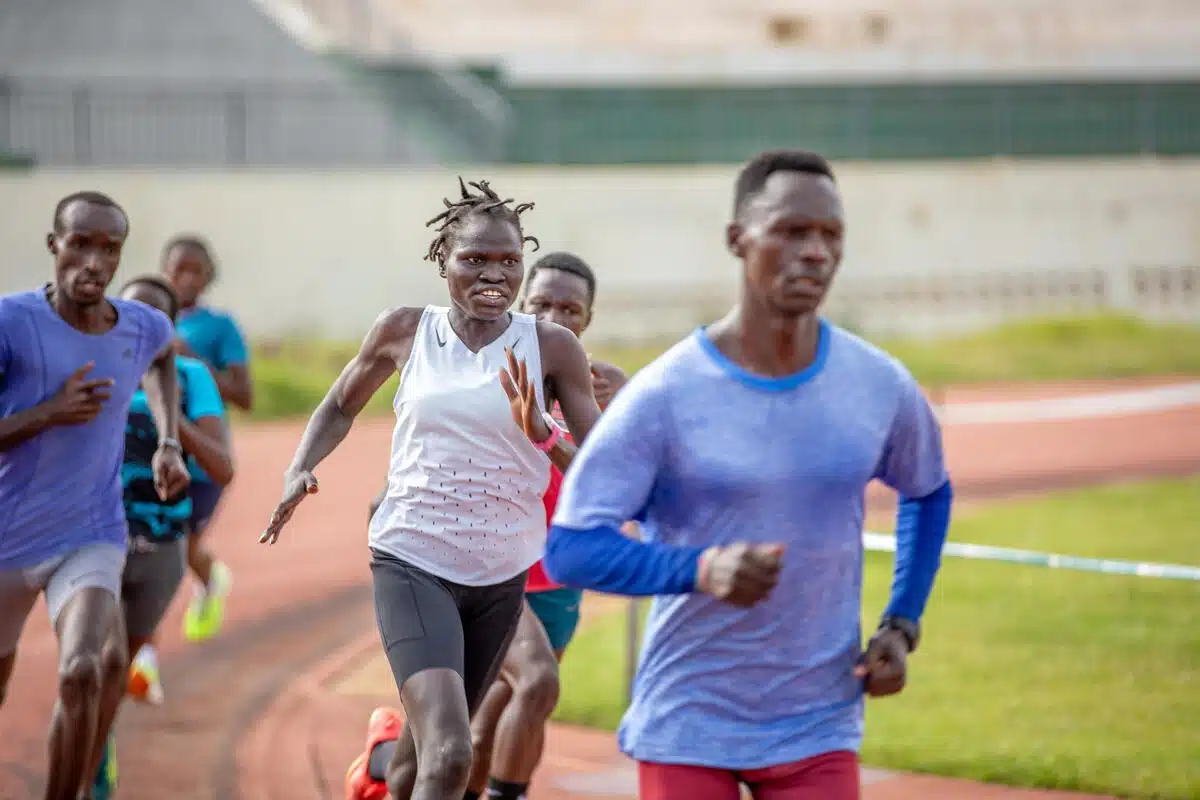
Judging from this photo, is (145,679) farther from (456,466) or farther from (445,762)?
(445,762)

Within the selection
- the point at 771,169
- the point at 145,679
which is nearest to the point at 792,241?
the point at 771,169

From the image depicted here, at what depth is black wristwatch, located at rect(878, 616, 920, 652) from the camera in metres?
4.11

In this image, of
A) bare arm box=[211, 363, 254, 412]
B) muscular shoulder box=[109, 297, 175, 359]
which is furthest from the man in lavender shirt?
bare arm box=[211, 363, 254, 412]

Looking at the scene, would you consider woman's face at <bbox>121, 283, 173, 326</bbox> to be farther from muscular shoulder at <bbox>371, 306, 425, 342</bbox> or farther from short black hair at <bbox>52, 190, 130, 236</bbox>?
muscular shoulder at <bbox>371, 306, 425, 342</bbox>

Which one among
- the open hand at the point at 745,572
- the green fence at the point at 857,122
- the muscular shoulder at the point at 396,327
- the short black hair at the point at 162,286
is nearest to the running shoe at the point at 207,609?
the short black hair at the point at 162,286

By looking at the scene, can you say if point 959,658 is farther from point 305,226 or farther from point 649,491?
point 305,226

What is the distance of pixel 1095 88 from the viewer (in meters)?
30.9

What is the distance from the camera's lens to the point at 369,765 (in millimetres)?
6352

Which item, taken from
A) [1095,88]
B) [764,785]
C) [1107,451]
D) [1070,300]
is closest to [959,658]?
[764,785]

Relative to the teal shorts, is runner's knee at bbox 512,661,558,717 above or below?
below

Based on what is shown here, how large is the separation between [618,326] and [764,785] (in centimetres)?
2425

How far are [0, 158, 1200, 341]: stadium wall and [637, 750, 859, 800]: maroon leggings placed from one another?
77.7 feet

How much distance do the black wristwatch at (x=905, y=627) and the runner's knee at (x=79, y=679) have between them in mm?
3155

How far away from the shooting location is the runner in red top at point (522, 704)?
253 inches
